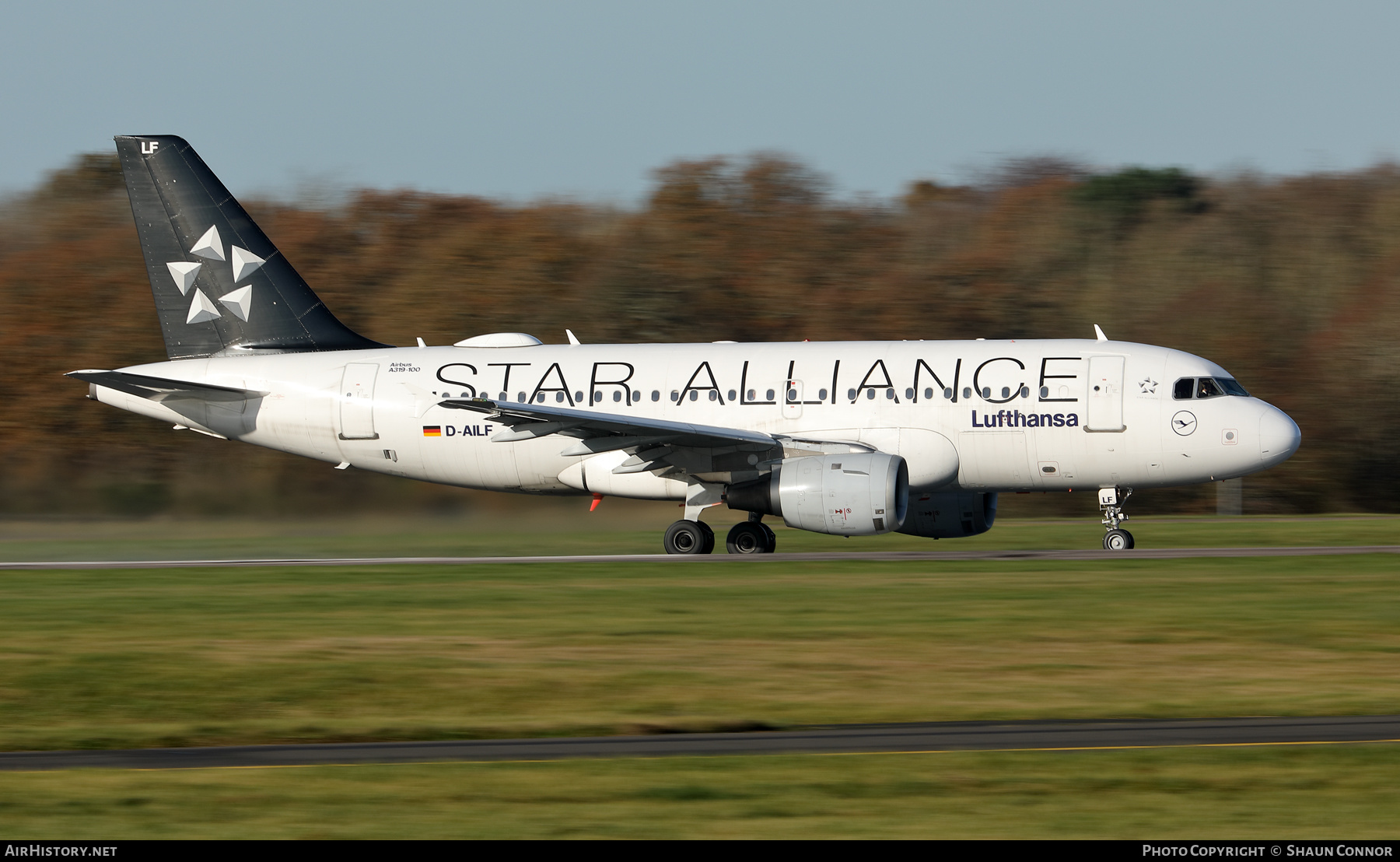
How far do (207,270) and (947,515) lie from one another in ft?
51.0

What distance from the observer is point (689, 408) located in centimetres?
2894

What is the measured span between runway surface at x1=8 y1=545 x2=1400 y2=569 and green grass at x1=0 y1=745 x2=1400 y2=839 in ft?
50.4

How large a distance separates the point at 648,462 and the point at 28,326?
3718 centimetres

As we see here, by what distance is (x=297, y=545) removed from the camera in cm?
3294

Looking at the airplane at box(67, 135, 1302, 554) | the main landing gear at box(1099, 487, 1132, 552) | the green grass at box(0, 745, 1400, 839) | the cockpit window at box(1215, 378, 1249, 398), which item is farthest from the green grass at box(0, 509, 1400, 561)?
the green grass at box(0, 745, 1400, 839)

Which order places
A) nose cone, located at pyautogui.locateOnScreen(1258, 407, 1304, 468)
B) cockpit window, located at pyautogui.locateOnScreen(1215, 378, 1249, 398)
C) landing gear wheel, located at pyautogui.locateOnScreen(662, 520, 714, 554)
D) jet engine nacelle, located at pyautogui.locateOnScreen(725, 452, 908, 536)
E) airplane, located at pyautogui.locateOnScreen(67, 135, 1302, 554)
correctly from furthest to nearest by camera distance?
landing gear wheel, located at pyautogui.locateOnScreen(662, 520, 714, 554) → cockpit window, located at pyautogui.locateOnScreen(1215, 378, 1249, 398) → airplane, located at pyautogui.locateOnScreen(67, 135, 1302, 554) → nose cone, located at pyautogui.locateOnScreen(1258, 407, 1304, 468) → jet engine nacelle, located at pyautogui.locateOnScreen(725, 452, 908, 536)

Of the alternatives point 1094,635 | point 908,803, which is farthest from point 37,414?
point 908,803

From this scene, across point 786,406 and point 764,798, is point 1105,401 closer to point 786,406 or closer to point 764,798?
point 786,406

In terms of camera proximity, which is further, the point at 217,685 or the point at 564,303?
the point at 564,303

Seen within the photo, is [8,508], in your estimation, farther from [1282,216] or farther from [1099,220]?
[1282,216]

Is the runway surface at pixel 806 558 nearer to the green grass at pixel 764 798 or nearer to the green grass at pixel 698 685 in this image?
the green grass at pixel 698 685

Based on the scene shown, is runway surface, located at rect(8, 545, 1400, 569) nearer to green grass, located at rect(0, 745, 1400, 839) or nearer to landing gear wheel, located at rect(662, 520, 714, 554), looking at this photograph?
landing gear wheel, located at rect(662, 520, 714, 554)

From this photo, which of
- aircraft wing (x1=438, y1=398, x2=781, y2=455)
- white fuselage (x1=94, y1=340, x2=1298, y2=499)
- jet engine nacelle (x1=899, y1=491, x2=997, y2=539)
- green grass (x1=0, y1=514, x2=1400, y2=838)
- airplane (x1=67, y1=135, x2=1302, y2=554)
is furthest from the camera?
jet engine nacelle (x1=899, y1=491, x2=997, y2=539)

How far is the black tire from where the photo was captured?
93.0 feet
